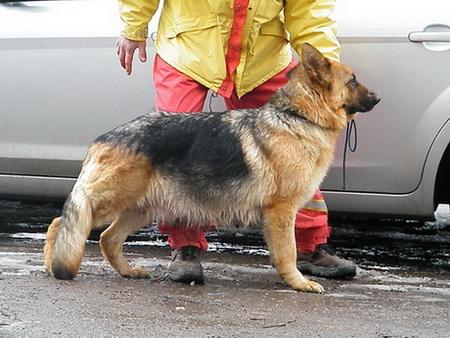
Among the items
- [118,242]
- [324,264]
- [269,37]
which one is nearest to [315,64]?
[269,37]

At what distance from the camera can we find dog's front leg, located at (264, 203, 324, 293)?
507 centimetres

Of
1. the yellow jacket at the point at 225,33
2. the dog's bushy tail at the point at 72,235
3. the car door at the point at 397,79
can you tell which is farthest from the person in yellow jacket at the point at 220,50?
the dog's bushy tail at the point at 72,235

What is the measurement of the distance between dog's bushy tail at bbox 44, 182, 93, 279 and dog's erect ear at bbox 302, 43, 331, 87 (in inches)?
46.4

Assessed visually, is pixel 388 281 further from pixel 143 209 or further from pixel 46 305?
pixel 46 305

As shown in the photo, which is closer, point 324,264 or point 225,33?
point 225,33

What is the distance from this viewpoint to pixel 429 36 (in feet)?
18.3

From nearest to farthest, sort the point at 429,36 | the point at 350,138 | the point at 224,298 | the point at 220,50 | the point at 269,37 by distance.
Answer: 1. the point at 224,298
2. the point at 220,50
3. the point at 269,37
4. the point at 429,36
5. the point at 350,138

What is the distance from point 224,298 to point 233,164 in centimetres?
61

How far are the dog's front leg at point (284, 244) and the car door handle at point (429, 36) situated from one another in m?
1.18

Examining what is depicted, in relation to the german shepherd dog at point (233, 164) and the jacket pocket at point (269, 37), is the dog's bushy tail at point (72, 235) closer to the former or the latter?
the german shepherd dog at point (233, 164)

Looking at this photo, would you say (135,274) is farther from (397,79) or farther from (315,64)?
(397,79)

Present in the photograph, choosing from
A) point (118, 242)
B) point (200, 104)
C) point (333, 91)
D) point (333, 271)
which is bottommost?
point (333, 271)

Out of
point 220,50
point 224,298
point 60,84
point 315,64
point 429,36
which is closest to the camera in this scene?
point 224,298

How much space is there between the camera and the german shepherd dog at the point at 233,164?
16.6 feet
